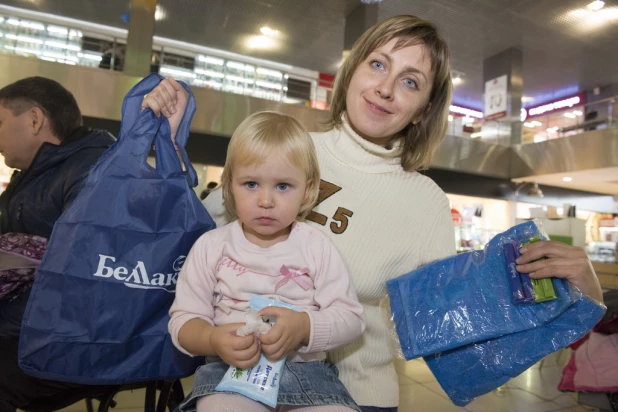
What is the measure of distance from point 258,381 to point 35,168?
43.7 inches

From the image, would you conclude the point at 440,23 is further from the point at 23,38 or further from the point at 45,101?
the point at 45,101

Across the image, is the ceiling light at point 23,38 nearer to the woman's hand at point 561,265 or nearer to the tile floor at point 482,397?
the tile floor at point 482,397

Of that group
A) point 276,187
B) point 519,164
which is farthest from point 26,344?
point 519,164

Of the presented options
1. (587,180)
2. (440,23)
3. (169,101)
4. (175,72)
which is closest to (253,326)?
(169,101)

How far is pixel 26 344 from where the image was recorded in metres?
0.95

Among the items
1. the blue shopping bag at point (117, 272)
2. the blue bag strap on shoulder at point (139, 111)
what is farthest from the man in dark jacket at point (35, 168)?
the blue bag strap on shoulder at point (139, 111)

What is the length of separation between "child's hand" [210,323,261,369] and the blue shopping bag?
0.91ft

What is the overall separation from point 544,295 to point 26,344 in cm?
117

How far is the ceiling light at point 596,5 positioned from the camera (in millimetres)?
7133

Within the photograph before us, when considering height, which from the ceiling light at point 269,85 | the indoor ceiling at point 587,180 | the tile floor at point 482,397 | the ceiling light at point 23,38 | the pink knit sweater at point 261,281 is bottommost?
the tile floor at point 482,397

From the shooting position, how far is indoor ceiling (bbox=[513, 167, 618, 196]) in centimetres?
697

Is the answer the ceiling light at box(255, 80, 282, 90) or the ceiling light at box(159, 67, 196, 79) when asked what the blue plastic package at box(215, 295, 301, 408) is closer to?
the ceiling light at box(255, 80, 282, 90)

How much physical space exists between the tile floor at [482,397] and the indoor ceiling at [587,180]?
173 inches

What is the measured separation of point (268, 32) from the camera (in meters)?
8.94
